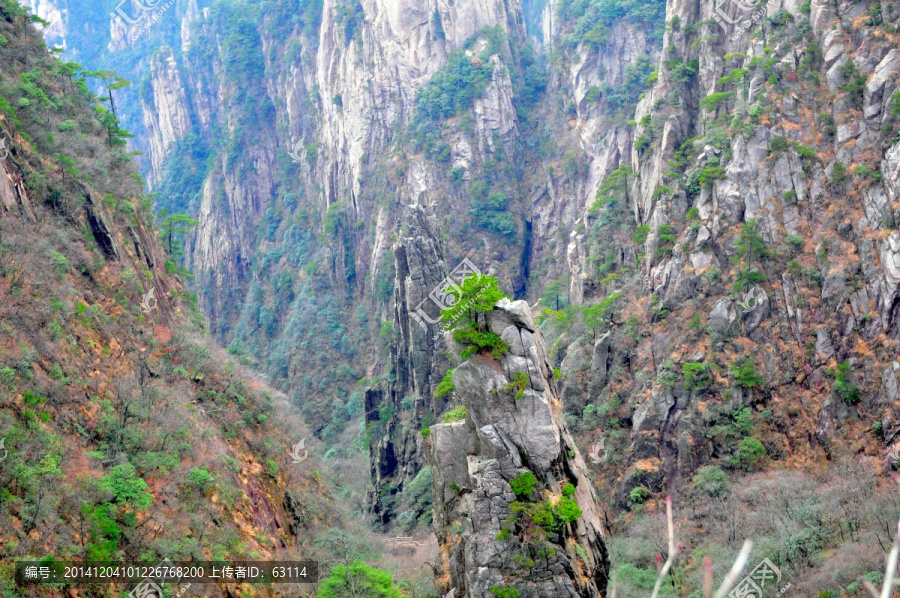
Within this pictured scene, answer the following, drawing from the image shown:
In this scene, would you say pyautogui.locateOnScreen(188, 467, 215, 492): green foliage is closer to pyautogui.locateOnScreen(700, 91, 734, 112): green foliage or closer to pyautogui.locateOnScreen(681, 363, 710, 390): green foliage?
pyautogui.locateOnScreen(681, 363, 710, 390): green foliage

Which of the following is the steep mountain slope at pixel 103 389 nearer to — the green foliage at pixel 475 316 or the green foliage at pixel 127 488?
the green foliage at pixel 127 488

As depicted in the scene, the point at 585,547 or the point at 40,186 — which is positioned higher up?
the point at 40,186

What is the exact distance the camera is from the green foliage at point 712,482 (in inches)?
Result: 1449

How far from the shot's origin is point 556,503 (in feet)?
87.4

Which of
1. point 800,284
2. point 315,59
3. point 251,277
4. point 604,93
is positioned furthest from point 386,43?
point 800,284

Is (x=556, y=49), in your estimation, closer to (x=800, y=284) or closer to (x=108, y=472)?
(x=800, y=284)

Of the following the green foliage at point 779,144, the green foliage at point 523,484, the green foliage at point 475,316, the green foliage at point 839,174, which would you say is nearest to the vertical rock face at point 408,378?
the green foliage at point 779,144

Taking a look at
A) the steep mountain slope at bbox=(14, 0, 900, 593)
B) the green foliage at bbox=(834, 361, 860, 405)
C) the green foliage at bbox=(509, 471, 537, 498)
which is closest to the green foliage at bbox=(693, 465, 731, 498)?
the steep mountain slope at bbox=(14, 0, 900, 593)

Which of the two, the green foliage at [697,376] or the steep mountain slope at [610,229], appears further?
the green foliage at [697,376]

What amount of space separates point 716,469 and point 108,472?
29.1 meters

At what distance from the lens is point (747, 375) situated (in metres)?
39.1

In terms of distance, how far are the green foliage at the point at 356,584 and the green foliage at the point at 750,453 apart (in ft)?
65.4

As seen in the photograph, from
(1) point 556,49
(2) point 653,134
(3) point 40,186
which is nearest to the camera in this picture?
(3) point 40,186

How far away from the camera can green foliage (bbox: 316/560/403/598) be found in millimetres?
26406
